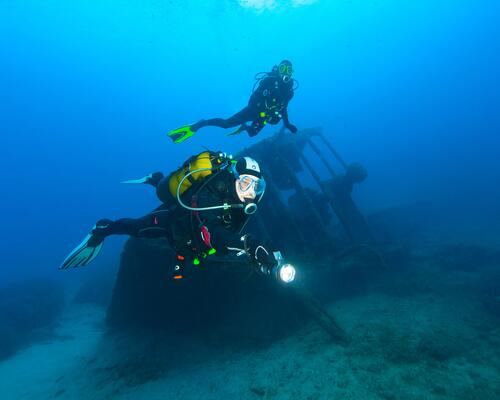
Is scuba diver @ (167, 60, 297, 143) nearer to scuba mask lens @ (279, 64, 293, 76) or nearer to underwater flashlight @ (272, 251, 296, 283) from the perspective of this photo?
scuba mask lens @ (279, 64, 293, 76)

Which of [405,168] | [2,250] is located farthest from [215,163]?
[2,250]

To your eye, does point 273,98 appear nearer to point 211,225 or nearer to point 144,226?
point 144,226

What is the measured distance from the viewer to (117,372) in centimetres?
697

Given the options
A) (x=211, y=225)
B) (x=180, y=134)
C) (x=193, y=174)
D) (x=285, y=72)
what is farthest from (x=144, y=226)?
(x=285, y=72)

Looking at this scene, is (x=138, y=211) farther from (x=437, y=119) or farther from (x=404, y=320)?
(x=404, y=320)

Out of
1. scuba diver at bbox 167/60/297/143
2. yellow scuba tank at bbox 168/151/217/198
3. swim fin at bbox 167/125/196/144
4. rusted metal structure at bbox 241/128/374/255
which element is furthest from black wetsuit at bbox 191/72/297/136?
yellow scuba tank at bbox 168/151/217/198

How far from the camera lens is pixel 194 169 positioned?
4.07m

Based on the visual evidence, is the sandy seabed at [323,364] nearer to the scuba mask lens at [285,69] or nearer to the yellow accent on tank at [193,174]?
the yellow accent on tank at [193,174]

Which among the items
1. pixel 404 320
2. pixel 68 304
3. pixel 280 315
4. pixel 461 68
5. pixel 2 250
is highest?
pixel 461 68

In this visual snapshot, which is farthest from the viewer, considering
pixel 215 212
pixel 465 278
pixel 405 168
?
pixel 405 168

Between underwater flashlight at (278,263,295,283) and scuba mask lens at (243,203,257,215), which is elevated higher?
scuba mask lens at (243,203,257,215)

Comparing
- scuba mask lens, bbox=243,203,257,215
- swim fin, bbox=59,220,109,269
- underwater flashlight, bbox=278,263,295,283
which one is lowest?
underwater flashlight, bbox=278,263,295,283

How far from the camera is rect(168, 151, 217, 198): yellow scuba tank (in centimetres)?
403

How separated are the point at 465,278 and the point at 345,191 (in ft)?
16.8
